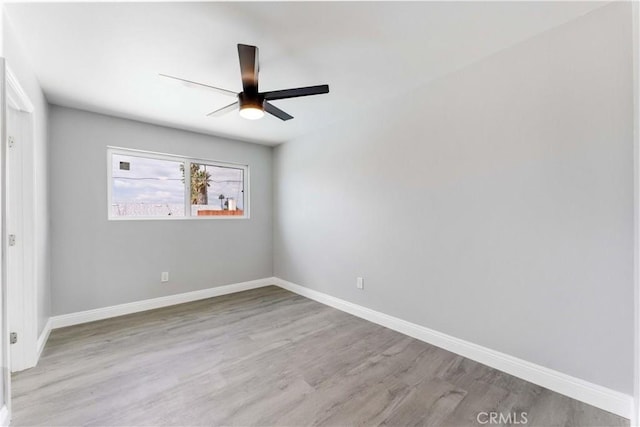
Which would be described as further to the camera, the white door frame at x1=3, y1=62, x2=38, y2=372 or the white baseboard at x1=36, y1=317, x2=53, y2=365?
the white baseboard at x1=36, y1=317, x2=53, y2=365

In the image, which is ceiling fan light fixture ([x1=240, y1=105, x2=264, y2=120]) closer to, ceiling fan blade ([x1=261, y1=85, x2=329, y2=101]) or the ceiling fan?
the ceiling fan

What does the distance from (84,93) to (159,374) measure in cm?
268

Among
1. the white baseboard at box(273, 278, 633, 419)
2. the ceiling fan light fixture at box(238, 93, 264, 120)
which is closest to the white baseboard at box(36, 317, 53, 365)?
the ceiling fan light fixture at box(238, 93, 264, 120)

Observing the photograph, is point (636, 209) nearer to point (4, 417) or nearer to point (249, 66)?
point (249, 66)

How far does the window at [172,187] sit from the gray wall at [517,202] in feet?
6.95

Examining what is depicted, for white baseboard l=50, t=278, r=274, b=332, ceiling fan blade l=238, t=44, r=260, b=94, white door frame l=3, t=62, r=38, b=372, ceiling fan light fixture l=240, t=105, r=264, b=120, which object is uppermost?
ceiling fan blade l=238, t=44, r=260, b=94

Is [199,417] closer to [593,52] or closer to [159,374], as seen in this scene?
[159,374]

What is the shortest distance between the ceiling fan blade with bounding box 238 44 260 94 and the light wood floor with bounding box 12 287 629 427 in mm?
2140

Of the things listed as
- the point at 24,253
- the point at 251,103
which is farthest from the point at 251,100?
the point at 24,253

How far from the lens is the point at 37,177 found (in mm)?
2332

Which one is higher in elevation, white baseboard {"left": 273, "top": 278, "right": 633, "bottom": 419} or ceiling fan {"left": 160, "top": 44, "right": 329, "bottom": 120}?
ceiling fan {"left": 160, "top": 44, "right": 329, "bottom": 120}

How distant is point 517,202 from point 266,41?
2.16 m

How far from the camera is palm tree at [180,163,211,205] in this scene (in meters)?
3.89

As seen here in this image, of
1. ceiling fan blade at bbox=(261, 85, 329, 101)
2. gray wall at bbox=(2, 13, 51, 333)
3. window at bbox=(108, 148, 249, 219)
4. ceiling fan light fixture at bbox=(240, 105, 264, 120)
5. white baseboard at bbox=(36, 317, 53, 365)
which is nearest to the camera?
gray wall at bbox=(2, 13, 51, 333)
